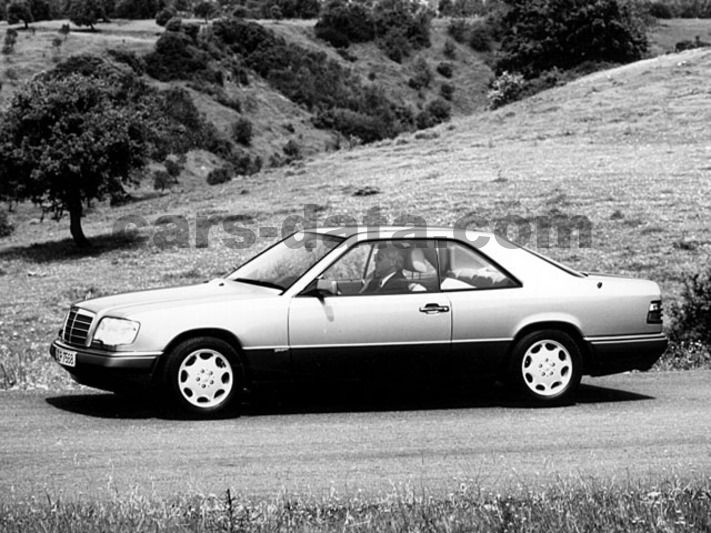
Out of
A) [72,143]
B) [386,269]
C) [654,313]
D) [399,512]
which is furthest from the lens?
[72,143]

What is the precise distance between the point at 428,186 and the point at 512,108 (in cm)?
1975

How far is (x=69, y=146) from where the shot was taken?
126 feet

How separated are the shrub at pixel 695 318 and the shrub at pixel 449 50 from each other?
390 feet

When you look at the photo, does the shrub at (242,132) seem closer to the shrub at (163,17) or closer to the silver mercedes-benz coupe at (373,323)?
the shrub at (163,17)

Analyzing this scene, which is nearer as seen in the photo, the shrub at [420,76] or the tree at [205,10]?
the shrub at [420,76]

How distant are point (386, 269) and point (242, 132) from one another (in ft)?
250

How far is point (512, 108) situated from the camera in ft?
195

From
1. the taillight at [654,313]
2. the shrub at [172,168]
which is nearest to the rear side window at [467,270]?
the taillight at [654,313]

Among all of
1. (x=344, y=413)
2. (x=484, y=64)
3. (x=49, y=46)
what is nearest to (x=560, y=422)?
(x=344, y=413)

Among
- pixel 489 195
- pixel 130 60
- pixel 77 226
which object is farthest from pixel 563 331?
pixel 130 60

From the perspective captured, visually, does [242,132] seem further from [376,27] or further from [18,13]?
[376,27]

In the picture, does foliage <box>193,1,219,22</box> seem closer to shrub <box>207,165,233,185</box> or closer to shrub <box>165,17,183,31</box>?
shrub <box>165,17,183,31</box>

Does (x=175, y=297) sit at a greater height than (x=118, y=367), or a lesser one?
greater

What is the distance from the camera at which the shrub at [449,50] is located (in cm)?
13038
